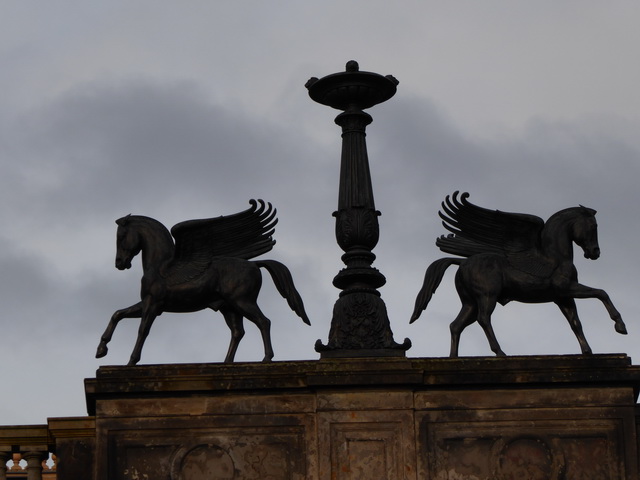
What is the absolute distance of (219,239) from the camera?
27.2 meters

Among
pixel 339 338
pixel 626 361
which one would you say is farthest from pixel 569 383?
pixel 339 338

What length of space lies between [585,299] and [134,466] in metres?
6.44

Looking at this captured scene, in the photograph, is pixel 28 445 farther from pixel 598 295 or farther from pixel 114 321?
pixel 598 295

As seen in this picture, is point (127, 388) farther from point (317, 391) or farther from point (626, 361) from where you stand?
point (626, 361)

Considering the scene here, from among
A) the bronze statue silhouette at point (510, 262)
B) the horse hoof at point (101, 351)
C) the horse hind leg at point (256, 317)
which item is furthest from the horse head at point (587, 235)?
the horse hoof at point (101, 351)

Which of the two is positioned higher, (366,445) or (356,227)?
(356,227)

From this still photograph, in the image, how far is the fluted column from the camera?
2617cm

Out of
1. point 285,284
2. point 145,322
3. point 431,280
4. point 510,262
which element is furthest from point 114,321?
point 510,262

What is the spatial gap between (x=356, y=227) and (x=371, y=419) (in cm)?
277

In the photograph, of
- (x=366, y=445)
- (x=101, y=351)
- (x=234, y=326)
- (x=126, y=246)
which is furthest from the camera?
(x=126, y=246)

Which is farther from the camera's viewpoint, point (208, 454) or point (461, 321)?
point (461, 321)

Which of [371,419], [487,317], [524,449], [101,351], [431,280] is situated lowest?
[524,449]

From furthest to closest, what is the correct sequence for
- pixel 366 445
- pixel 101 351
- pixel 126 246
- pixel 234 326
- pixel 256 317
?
pixel 126 246 < pixel 234 326 < pixel 256 317 < pixel 101 351 < pixel 366 445

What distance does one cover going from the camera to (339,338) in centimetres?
2617
